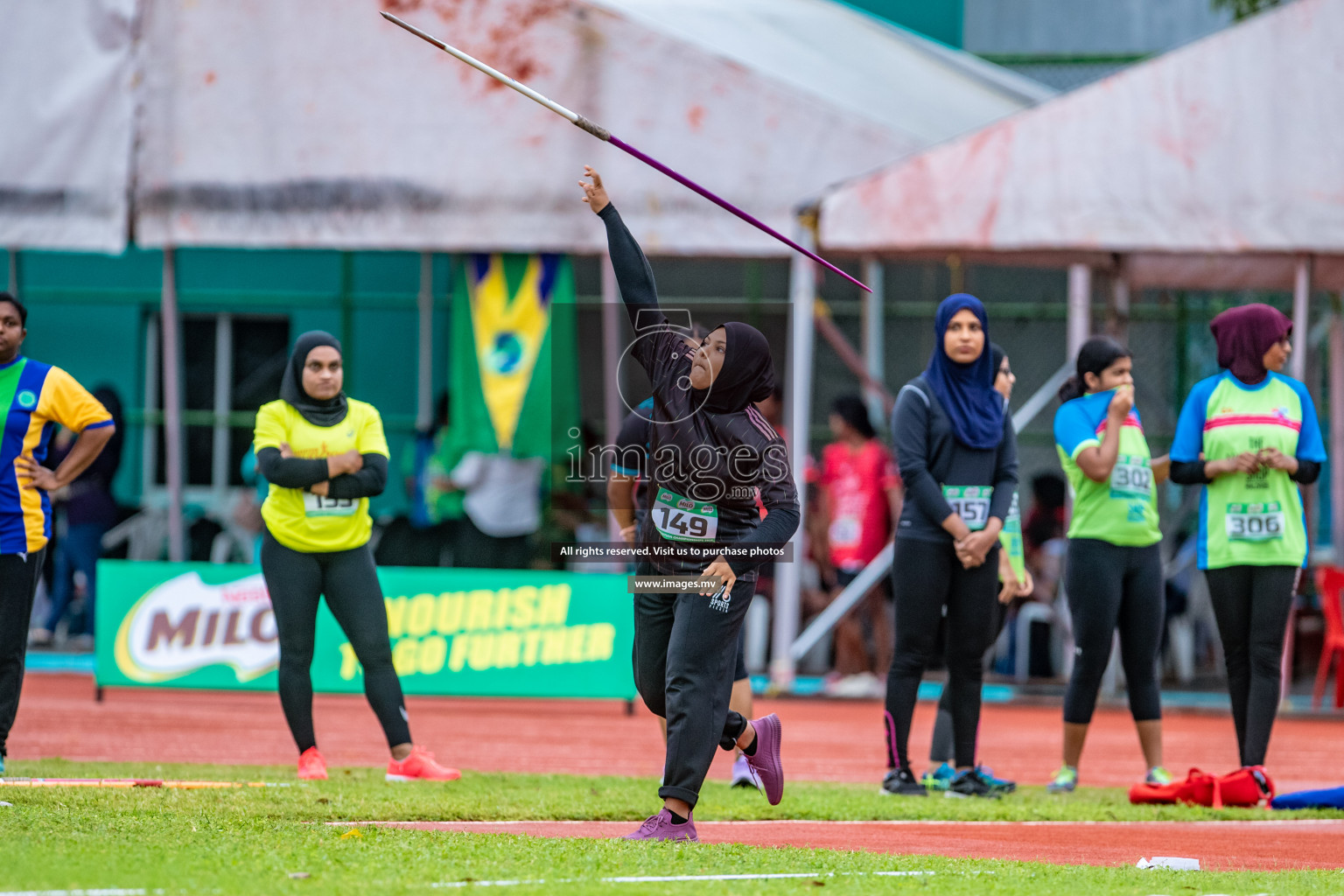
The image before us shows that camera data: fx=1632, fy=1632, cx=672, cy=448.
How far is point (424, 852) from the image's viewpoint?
5.05 metres

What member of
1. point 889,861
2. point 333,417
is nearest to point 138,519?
point 333,417

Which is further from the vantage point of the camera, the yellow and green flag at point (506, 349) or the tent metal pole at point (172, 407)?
the tent metal pole at point (172, 407)

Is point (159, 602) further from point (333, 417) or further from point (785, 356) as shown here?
Result: point (785, 356)

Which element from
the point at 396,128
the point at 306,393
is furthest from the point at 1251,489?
the point at 396,128

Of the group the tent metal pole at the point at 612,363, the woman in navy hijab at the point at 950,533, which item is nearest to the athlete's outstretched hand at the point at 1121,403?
the woman in navy hijab at the point at 950,533

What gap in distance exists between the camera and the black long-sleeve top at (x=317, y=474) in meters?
7.39

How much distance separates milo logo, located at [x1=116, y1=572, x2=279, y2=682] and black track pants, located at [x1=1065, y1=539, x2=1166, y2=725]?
578 cm

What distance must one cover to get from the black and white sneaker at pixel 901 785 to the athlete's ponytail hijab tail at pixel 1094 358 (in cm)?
204

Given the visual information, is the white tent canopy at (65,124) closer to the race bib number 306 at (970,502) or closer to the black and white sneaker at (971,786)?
the race bib number 306 at (970,502)

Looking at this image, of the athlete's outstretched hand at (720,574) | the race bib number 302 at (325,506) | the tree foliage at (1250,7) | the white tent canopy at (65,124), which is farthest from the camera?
the tree foliage at (1250,7)

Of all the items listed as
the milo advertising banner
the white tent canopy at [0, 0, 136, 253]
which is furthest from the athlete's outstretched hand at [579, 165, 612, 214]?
the white tent canopy at [0, 0, 136, 253]

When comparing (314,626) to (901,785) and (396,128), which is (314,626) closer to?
(901,785)

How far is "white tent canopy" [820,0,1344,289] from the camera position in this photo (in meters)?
11.5

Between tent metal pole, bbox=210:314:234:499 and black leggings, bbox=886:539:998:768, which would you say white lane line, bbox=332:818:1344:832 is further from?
tent metal pole, bbox=210:314:234:499
